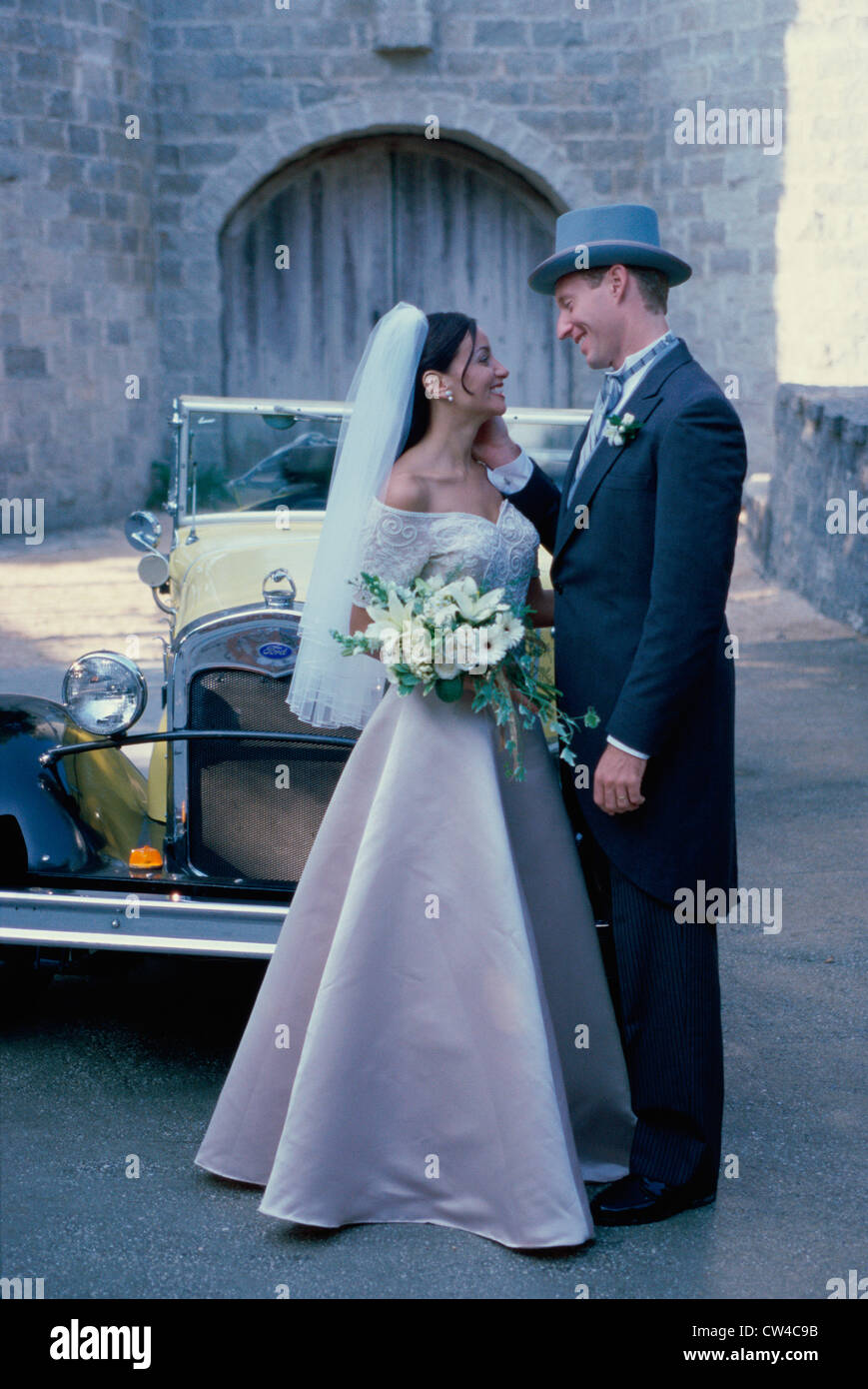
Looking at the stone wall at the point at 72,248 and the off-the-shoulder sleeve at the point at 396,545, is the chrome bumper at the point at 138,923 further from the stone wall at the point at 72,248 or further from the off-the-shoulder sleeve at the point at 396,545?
the stone wall at the point at 72,248

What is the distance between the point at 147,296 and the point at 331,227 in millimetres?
1886

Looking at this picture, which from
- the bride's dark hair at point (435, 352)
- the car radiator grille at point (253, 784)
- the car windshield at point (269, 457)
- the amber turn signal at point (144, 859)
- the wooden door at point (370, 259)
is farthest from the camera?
the wooden door at point (370, 259)

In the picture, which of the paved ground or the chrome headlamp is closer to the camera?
the paved ground

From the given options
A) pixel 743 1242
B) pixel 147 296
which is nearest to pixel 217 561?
pixel 743 1242

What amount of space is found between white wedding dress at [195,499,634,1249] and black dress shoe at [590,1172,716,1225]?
12 centimetres

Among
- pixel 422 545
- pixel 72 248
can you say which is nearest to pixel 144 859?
pixel 422 545

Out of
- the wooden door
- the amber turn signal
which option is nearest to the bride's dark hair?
the amber turn signal

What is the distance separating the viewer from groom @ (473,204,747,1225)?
9.49 ft

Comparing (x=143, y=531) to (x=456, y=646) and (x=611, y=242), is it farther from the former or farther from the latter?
(x=611, y=242)

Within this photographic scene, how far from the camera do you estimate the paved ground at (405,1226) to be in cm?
284

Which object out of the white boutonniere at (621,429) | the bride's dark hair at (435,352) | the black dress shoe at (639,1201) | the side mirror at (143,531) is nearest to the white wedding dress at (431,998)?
the black dress shoe at (639,1201)

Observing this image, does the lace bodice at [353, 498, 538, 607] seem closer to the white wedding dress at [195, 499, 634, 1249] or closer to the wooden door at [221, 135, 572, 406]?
the white wedding dress at [195, 499, 634, 1249]

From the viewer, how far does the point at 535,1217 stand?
9.44 ft

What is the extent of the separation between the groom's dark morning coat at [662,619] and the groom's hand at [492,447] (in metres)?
0.22
